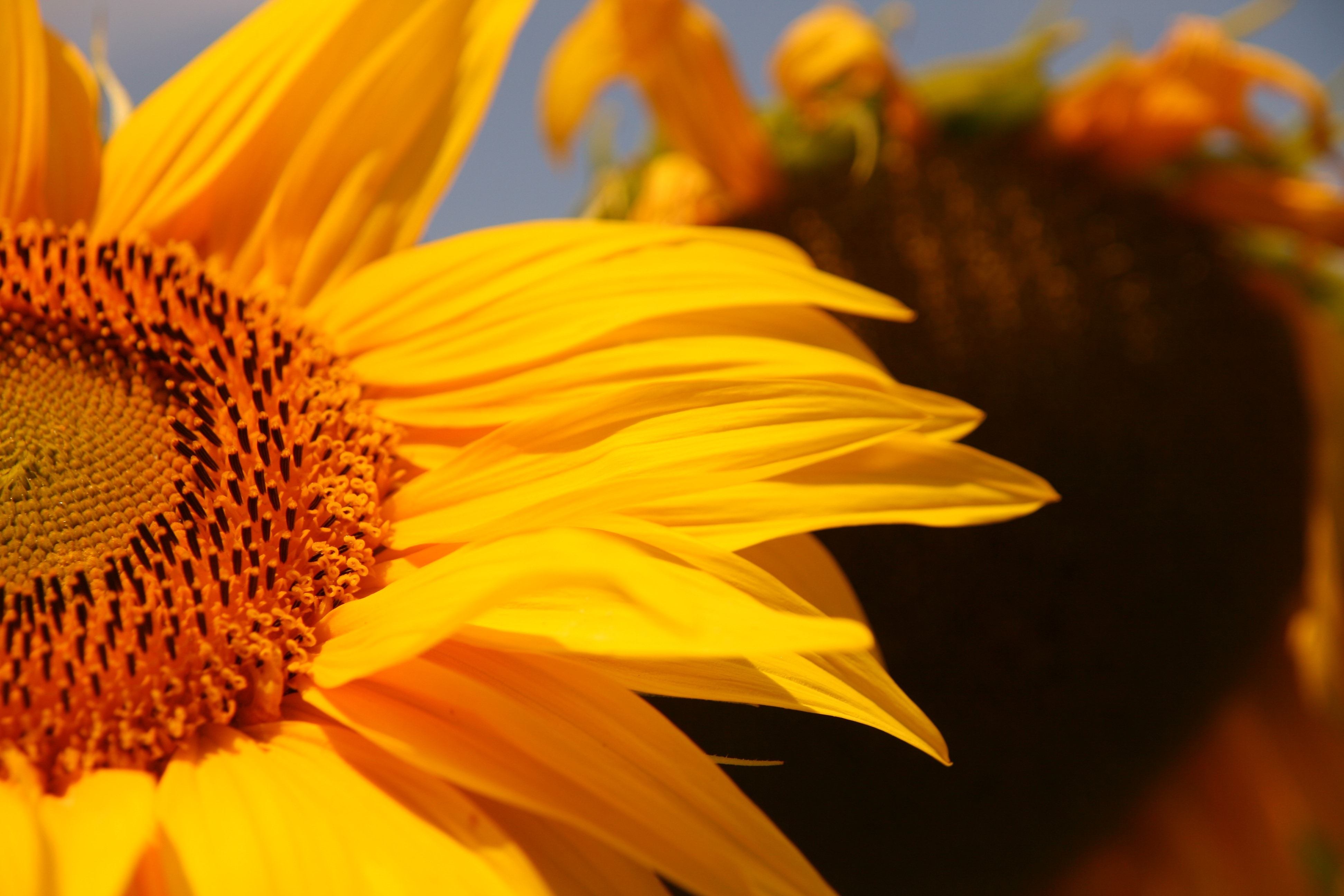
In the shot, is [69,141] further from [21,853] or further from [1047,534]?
[1047,534]

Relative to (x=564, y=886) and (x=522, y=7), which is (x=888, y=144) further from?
(x=564, y=886)

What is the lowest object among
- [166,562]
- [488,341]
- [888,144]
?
[166,562]

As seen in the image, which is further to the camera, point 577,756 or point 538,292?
point 538,292

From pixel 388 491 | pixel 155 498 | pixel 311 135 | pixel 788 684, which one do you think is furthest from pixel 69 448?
pixel 788 684

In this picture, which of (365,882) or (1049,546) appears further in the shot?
(1049,546)

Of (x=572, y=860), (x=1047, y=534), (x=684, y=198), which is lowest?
(x=572, y=860)

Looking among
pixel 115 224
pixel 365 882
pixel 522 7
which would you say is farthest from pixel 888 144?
pixel 365 882
